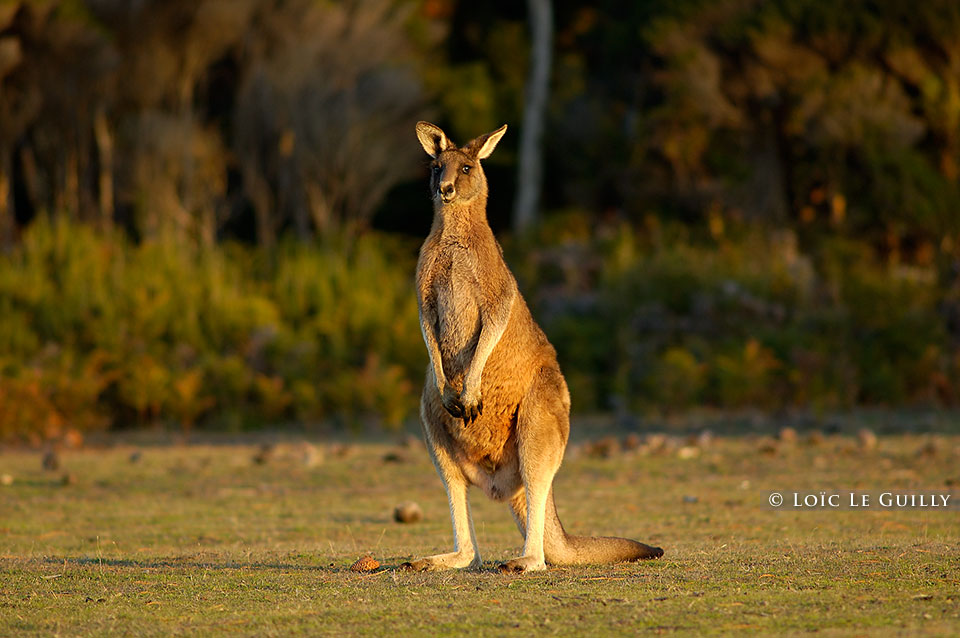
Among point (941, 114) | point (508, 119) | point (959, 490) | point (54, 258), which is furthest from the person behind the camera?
point (508, 119)

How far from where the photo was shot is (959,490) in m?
8.00

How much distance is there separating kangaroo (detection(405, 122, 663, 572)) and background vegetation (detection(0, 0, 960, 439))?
8.25 m

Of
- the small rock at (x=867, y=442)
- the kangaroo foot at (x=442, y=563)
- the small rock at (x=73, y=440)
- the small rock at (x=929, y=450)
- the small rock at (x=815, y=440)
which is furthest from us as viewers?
the small rock at (x=73, y=440)

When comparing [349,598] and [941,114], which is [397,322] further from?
[349,598]

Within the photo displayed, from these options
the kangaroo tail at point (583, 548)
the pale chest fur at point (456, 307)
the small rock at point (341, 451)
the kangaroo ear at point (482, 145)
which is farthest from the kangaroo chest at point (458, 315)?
the small rock at point (341, 451)

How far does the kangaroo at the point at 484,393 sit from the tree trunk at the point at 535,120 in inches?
630

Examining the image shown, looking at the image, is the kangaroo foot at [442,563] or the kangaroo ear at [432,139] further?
the kangaroo ear at [432,139]

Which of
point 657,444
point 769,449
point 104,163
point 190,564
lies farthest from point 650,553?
point 104,163

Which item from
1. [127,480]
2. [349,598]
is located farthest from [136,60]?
[349,598]

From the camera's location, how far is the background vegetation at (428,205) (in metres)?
13.9

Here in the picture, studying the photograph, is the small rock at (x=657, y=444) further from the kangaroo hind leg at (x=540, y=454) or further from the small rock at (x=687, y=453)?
the kangaroo hind leg at (x=540, y=454)

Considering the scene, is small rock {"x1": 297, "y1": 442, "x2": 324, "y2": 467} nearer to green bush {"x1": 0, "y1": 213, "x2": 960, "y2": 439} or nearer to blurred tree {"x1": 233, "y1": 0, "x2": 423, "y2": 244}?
green bush {"x1": 0, "y1": 213, "x2": 960, "y2": 439}

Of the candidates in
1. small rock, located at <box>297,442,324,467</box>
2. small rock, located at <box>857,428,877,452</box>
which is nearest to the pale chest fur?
small rock, located at <box>297,442,324,467</box>

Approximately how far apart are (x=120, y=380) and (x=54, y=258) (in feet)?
11.2
